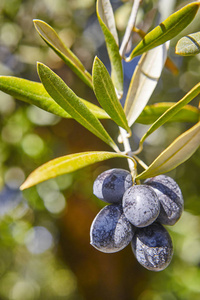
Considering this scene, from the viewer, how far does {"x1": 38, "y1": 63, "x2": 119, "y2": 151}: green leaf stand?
0.56m

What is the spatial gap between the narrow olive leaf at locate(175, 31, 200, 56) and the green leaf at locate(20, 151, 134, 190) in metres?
0.26

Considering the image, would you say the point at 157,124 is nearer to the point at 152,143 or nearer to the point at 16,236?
the point at 152,143

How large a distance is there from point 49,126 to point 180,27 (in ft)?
4.81

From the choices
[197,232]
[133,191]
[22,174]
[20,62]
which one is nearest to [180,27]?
[133,191]

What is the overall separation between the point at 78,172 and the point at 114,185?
135 centimetres

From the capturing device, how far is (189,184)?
2.06m

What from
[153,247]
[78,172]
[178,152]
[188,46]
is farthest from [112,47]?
[78,172]

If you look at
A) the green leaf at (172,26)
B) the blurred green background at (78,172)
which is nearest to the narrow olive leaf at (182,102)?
the green leaf at (172,26)

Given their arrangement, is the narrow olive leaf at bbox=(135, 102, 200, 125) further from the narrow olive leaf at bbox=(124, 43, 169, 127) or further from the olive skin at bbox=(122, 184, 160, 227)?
the olive skin at bbox=(122, 184, 160, 227)

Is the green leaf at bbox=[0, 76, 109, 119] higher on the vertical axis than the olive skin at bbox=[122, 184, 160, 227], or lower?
higher

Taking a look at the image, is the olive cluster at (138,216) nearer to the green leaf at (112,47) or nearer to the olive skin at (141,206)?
the olive skin at (141,206)

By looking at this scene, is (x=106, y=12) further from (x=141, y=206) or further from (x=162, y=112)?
(x=141, y=206)

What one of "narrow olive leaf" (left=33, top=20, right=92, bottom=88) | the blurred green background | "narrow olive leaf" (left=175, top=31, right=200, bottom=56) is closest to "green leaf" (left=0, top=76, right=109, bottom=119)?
"narrow olive leaf" (left=33, top=20, right=92, bottom=88)

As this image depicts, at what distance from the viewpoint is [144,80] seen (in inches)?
32.5
